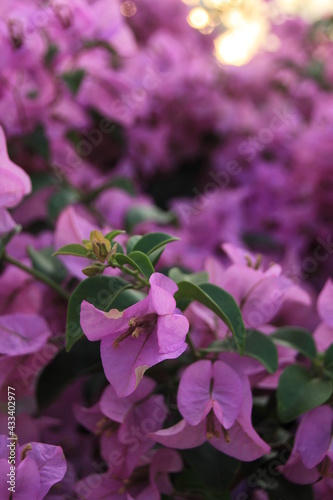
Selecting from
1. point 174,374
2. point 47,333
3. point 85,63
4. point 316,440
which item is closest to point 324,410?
point 316,440

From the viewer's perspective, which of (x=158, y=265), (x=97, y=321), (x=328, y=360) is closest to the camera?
(x=97, y=321)

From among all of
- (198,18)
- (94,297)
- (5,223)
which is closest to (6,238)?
(5,223)

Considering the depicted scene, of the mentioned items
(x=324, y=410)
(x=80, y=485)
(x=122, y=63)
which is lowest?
(x=80, y=485)

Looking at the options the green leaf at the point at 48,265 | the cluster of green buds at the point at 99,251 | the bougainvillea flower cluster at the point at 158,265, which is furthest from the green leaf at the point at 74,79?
the cluster of green buds at the point at 99,251

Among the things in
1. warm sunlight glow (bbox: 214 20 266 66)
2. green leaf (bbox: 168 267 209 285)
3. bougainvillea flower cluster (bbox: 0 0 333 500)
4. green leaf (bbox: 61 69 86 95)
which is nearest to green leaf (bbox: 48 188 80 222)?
bougainvillea flower cluster (bbox: 0 0 333 500)

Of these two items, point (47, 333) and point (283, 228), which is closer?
point (47, 333)

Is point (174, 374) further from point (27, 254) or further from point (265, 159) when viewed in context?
point (265, 159)

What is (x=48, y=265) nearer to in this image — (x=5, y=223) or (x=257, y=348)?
(x=5, y=223)
